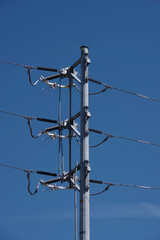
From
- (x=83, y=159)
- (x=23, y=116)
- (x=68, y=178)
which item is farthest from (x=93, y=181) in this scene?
(x=23, y=116)

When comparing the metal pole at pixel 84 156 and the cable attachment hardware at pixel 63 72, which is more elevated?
the cable attachment hardware at pixel 63 72

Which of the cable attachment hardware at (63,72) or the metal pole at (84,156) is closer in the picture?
the metal pole at (84,156)

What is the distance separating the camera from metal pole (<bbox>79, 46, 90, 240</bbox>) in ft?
51.7

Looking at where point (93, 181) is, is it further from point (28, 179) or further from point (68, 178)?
point (28, 179)

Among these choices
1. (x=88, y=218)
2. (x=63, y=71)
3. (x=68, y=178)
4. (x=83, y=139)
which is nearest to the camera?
(x=88, y=218)

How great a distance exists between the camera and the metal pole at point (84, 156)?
1575cm

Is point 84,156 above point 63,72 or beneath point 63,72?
beneath

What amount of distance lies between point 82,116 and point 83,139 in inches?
37.1

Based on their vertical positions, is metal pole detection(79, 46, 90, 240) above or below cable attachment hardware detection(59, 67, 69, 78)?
below

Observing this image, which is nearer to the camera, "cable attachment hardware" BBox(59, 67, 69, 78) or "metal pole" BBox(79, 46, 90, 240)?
"metal pole" BBox(79, 46, 90, 240)

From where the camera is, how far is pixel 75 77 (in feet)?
62.5

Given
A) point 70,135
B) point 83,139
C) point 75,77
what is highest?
point 75,77

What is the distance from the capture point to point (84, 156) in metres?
16.7

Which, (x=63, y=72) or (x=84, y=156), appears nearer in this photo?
(x=84, y=156)
